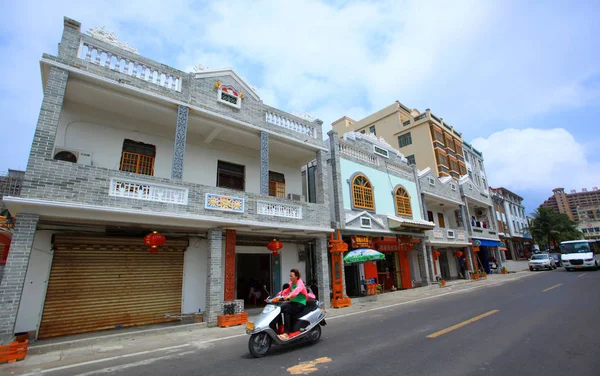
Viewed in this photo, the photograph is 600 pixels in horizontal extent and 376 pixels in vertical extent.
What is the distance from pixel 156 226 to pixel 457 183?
2259 centimetres

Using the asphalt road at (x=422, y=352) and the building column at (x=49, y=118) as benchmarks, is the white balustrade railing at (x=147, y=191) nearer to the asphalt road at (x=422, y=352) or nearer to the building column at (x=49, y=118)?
the building column at (x=49, y=118)

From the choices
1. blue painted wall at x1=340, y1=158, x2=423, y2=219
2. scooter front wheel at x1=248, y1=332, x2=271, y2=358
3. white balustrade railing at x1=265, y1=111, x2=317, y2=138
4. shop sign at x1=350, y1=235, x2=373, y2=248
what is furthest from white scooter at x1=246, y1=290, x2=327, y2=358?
blue painted wall at x1=340, y1=158, x2=423, y2=219

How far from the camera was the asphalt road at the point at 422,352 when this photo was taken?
4207 millimetres

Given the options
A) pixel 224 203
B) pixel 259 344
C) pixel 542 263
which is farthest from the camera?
pixel 542 263

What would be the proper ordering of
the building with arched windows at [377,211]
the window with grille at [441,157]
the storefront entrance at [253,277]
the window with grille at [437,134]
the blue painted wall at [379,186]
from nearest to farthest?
the storefront entrance at [253,277] → the building with arched windows at [377,211] → the blue painted wall at [379,186] → the window with grille at [441,157] → the window with grille at [437,134]

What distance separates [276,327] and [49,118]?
717 cm

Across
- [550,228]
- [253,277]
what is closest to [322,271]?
[253,277]

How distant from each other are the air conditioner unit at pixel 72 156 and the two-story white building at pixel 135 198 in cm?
2

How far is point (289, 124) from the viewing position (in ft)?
39.7

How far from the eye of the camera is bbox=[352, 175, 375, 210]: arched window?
1421cm

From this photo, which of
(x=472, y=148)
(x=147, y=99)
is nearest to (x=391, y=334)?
(x=147, y=99)

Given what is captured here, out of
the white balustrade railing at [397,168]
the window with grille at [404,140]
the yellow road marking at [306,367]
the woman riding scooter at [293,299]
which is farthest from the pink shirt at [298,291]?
the window with grille at [404,140]

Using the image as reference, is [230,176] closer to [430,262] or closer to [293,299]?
[293,299]

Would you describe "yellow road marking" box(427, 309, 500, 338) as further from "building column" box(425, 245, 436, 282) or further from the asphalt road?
"building column" box(425, 245, 436, 282)
